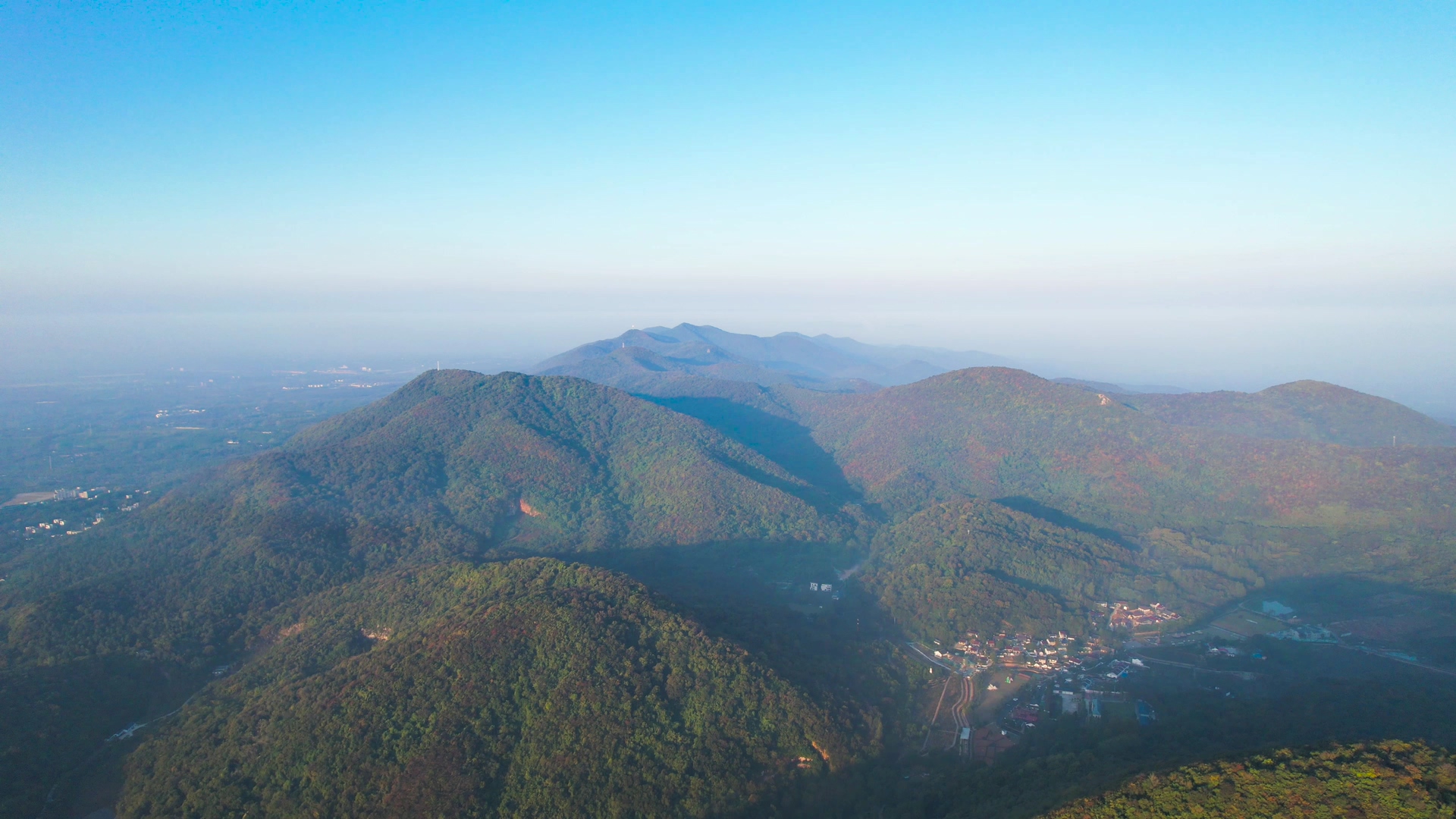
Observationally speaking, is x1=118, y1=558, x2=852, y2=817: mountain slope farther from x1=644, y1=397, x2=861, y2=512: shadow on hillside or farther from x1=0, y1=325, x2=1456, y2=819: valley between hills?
x1=644, y1=397, x2=861, y2=512: shadow on hillside

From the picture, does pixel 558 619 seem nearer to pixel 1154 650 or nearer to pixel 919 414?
pixel 1154 650

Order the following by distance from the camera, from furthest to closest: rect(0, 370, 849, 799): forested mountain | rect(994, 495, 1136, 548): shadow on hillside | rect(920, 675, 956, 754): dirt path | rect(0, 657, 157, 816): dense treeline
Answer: rect(994, 495, 1136, 548): shadow on hillside, rect(0, 370, 849, 799): forested mountain, rect(920, 675, 956, 754): dirt path, rect(0, 657, 157, 816): dense treeline

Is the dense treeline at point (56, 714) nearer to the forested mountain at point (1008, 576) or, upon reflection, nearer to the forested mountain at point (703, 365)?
the forested mountain at point (1008, 576)

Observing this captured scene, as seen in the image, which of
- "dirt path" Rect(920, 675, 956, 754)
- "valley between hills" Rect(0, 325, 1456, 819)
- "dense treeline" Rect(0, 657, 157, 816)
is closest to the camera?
"valley between hills" Rect(0, 325, 1456, 819)

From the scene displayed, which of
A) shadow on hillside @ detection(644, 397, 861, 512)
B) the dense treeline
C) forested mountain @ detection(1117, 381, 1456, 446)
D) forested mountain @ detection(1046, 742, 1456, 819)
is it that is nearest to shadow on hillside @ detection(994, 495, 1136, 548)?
shadow on hillside @ detection(644, 397, 861, 512)

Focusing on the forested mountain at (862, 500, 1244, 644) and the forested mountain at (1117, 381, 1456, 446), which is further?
the forested mountain at (1117, 381, 1456, 446)

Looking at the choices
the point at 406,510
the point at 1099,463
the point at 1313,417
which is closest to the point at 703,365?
the point at 1099,463

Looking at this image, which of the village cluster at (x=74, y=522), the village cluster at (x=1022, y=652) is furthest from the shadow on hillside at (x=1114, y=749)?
the village cluster at (x=74, y=522)
